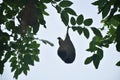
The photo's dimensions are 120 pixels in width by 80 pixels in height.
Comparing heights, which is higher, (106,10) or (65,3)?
(65,3)

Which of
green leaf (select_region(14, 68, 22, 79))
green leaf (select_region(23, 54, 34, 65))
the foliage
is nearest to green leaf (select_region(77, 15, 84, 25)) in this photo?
the foliage

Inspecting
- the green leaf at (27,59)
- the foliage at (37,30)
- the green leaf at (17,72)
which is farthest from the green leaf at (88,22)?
the green leaf at (17,72)

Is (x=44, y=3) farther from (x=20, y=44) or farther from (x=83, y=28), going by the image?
(x=20, y=44)

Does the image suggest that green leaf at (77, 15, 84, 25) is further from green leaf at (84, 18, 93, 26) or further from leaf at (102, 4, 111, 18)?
leaf at (102, 4, 111, 18)

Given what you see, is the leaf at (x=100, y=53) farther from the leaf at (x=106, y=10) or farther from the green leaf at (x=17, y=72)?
the green leaf at (x=17, y=72)

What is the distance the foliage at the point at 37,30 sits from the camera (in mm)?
1764

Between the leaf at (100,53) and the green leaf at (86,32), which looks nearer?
the green leaf at (86,32)

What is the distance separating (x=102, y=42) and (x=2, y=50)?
0.89 metres

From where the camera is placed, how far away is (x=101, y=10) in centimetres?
173

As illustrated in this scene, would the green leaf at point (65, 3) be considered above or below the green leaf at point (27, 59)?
above

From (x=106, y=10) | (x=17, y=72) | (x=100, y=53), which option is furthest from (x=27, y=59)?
(x=106, y=10)

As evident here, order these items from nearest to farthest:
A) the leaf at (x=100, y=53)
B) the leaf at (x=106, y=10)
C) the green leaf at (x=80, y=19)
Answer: the leaf at (x=106, y=10) < the green leaf at (x=80, y=19) < the leaf at (x=100, y=53)

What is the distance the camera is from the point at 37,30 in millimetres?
1731

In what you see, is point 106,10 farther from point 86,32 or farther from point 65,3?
point 65,3
